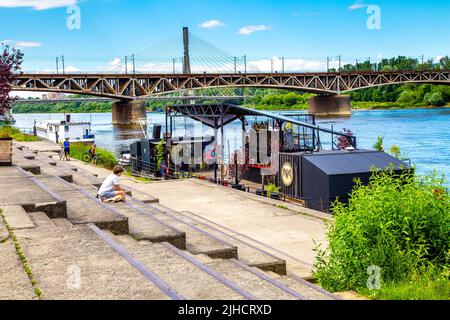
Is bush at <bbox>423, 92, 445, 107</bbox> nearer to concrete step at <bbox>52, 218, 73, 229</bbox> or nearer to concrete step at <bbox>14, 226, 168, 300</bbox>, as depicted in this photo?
concrete step at <bbox>52, 218, 73, 229</bbox>

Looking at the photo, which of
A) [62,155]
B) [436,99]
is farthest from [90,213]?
[436,99]

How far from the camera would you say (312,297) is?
7227 mm

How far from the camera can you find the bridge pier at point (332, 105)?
126 m

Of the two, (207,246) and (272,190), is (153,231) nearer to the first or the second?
(207,246)

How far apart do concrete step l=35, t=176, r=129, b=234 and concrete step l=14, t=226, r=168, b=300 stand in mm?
1001

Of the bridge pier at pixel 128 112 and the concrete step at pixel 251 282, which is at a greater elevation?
the bridge pier at pixel 128 112

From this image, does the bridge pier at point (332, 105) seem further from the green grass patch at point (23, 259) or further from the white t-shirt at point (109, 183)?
the green grass patch at point (23, 259)

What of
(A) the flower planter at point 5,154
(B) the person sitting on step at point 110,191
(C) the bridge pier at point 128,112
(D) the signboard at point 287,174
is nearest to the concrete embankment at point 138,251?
(B) the person sitting on step at point 110,191

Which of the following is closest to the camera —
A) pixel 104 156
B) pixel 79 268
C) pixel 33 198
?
pixel 79 268

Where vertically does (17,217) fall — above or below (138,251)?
above

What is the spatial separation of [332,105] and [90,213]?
120929 millimetres

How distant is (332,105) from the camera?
128 metres

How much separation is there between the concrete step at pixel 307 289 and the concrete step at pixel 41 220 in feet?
Result: 12.4

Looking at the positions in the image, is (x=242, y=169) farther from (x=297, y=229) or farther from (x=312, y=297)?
(x=312, y=297)
